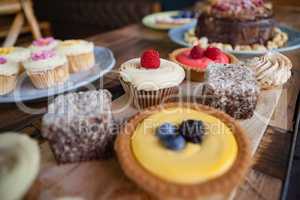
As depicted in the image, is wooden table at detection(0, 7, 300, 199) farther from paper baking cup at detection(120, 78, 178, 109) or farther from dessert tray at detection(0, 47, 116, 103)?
paper baking cup at detection(120, 78, 178, 109)

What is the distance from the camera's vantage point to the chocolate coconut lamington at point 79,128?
0.59 m

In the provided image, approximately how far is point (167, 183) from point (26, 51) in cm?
92

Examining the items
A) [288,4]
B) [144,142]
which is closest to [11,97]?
[144,142]

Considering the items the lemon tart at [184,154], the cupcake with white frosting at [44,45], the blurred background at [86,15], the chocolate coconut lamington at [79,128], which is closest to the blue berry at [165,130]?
the lemon tart at [184,154]

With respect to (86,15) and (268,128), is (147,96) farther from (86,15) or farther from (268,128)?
(86,15)

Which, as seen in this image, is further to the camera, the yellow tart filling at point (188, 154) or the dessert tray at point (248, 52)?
the dessert tray at point (248, 52)

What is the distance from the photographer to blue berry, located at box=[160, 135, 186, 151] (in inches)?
21.9

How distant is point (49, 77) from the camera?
3.38 ft

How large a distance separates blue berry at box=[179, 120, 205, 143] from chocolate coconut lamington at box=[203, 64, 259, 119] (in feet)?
0.51

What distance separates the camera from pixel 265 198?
0.55 meters

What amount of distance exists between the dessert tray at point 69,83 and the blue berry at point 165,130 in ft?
1.53

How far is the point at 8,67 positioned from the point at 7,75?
59 mm

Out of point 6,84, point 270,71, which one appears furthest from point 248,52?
point 6,84

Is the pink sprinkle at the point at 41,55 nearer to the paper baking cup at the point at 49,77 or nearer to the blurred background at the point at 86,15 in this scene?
the paper baking cup at the point at 49,77
